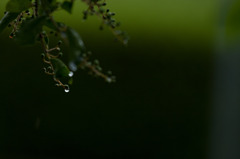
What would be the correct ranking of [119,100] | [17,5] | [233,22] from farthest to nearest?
1. [119,100]
2. [233,22]
3. [17,5]

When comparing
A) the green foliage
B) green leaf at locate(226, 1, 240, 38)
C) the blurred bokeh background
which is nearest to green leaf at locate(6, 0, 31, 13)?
the green foliage

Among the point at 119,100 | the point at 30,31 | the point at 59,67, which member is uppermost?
the point at 30,31


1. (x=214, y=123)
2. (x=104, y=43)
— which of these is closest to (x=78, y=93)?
(x=104, y=43)

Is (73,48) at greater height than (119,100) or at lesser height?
greater

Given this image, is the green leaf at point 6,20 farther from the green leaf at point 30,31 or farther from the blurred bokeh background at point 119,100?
the blurred bokeh background at point 119,100

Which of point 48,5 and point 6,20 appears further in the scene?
point 6,20

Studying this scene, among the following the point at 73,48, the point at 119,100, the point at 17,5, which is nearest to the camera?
the point at 73,48

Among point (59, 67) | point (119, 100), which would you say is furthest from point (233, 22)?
point (119, 100)

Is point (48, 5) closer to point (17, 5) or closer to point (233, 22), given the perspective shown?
point (17, 5)

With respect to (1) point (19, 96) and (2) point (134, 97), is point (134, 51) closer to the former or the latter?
(2) point (134, 97)
